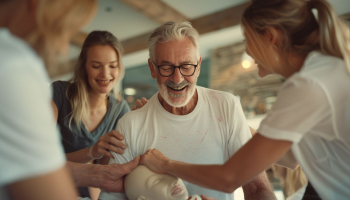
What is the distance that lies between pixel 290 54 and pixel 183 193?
898 millimetres

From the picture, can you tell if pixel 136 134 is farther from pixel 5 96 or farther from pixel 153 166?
pixel 5 96

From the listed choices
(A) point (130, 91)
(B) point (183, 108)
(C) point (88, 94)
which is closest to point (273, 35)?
(B) point (183, 108)

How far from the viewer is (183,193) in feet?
5.36

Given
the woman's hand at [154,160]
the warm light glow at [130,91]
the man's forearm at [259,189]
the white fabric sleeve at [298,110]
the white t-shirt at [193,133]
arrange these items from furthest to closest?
1. the warm light glow at [130,91]
2. the white t-shirt at [193,133]
3. the man's forearm at [259,189]
4. the woman's hand at [154,160]
5. the white fabric sleeve at [298,110]

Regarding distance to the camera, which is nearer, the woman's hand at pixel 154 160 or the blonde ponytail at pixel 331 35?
the blonde ponytail at pixel 331 35

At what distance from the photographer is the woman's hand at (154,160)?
64.5 inches

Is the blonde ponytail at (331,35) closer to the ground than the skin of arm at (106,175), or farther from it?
farther from it

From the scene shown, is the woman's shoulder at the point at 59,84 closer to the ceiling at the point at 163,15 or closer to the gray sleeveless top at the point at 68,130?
the gray sleeveless top at the point at 68,130

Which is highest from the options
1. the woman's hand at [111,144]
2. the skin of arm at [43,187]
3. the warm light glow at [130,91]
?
the skin of arm at [43,187]

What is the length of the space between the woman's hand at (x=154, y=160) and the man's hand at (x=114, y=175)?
6 cm

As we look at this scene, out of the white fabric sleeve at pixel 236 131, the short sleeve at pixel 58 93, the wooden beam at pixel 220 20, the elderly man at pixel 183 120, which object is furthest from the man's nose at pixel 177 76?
the wooden beam at pixel 220 20

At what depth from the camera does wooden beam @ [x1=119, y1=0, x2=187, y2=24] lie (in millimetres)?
4816

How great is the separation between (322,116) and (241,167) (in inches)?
14.8

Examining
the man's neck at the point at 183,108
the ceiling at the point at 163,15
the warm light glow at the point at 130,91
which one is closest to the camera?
the man's neck at the point at 183,108
